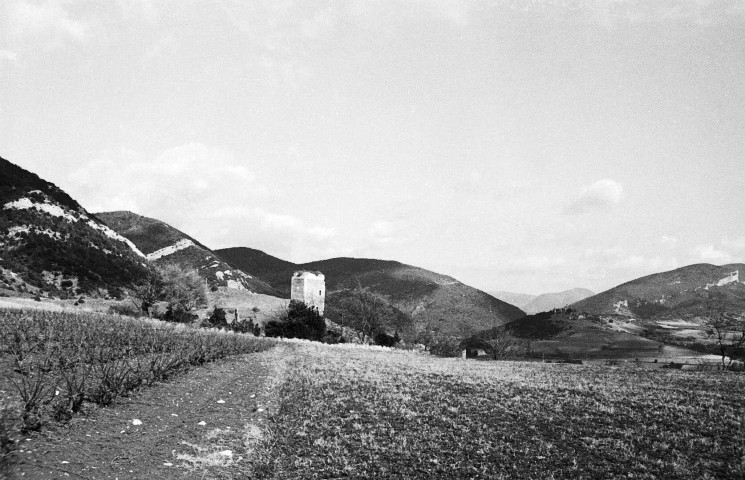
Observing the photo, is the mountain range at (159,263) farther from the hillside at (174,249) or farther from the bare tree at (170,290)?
the bare tree at (170,290)

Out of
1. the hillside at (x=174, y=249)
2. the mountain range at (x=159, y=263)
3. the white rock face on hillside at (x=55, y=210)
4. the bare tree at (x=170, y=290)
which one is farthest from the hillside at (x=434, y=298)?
the bare tree at (x=170, y=290)

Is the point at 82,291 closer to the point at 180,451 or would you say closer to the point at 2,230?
the point at 2,230

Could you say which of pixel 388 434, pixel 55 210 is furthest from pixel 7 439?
pixel 55 210

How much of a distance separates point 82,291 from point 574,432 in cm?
7163

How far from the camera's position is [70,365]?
13.4 meters

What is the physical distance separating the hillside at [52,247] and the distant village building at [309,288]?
104ft

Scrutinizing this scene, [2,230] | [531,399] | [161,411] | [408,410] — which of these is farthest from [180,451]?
[2,230]

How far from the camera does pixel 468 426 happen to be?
1312 cm

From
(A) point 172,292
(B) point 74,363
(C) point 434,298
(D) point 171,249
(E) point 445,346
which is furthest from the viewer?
(C) point 434,298

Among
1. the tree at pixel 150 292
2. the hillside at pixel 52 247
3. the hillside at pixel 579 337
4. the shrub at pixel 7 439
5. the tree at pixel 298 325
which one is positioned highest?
the hillside at pixel 52 247

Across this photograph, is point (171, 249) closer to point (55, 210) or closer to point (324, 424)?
point (55, 210)

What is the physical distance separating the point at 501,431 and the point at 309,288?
90952mm

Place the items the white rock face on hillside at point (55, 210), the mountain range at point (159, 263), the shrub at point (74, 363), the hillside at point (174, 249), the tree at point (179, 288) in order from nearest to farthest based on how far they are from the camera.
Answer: the shrub at point (74, 363) → the tree at point (179, 288) → the mountain range at point (159, 263) → the white rock face on hillside at point (55, 210) → the hillside at point (174, 249)

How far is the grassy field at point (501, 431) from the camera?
968 cm
